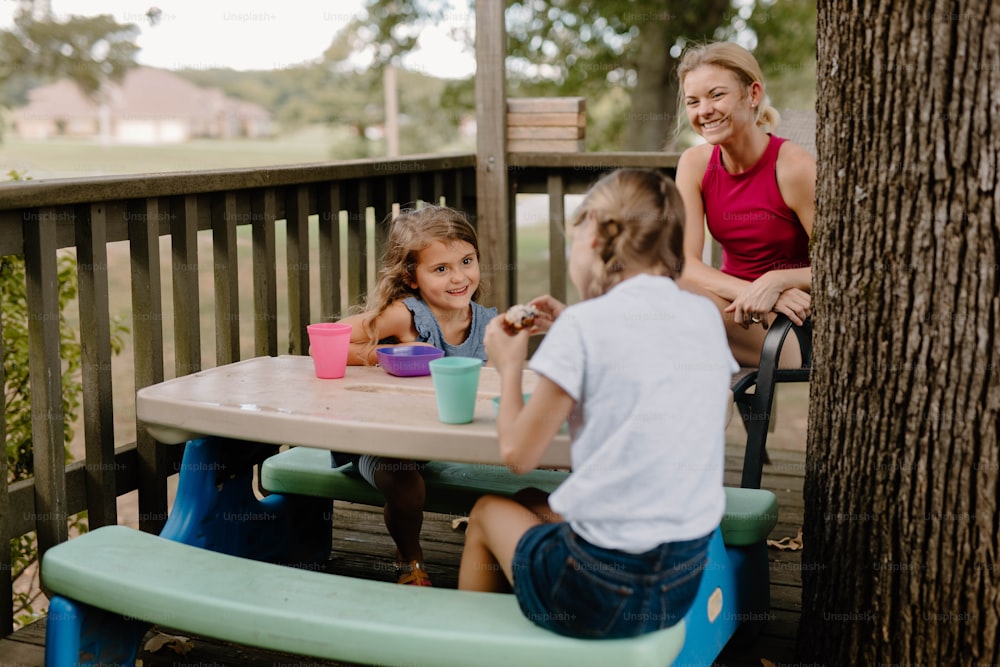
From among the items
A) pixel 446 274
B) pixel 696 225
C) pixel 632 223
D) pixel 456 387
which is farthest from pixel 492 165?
pixel 632 223

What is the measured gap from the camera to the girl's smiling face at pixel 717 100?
3.23m

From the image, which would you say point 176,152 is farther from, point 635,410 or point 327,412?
point 635,410

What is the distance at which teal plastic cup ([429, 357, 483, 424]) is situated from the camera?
2.09m

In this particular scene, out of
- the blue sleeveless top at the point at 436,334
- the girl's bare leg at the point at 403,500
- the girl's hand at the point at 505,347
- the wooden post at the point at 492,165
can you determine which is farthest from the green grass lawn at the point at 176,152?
the girl's hand at the point at 505,347

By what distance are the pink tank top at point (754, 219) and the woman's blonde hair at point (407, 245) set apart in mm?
879

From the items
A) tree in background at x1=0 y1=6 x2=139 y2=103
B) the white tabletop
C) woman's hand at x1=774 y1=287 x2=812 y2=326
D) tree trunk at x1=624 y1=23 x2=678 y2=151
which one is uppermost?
tree in background at x1=0 y1=6 x2=139 y2=103

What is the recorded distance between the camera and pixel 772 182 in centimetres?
327

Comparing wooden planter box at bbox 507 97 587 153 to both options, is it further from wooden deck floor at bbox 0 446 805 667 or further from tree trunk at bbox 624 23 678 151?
tree trunk at bbox 624 23 678 151

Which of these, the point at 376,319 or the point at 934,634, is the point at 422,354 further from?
the point at 934,634

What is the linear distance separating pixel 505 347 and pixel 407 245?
36.8 inches

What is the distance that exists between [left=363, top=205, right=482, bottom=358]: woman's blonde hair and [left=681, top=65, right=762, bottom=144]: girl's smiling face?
823 mm

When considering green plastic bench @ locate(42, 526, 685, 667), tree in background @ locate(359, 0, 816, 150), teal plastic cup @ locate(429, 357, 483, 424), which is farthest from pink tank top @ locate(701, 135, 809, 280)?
tree in background @ locate(359, 0, 816, 150)

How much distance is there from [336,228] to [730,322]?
1330 millimetres

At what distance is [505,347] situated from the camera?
2027mm
